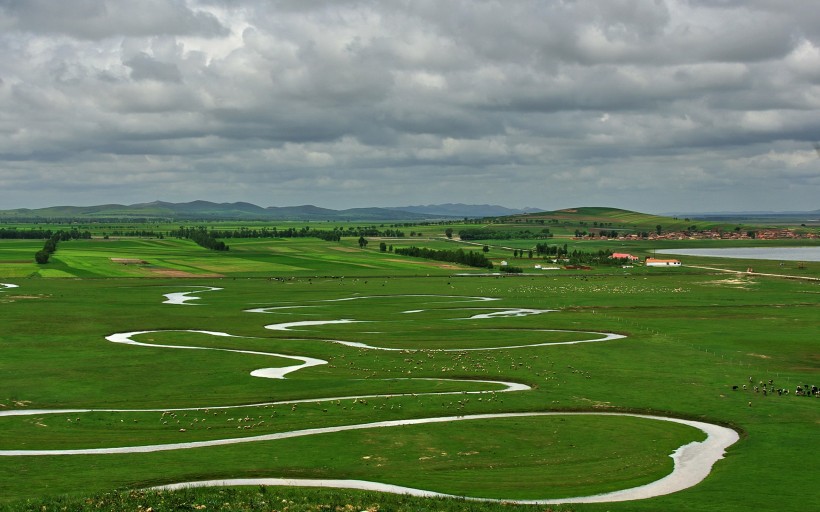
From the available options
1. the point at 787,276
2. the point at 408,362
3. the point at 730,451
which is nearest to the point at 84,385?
the point at 408,362

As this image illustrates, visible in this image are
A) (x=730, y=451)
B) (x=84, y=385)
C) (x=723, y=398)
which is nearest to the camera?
(x=730, y=451)

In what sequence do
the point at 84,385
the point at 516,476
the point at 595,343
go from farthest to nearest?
the point at 595,343, the point at 84,385, the point at 516,476

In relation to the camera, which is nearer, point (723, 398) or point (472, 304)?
point (723, 398)

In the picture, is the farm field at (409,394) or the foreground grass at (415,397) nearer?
the foreground grass at (415,397)

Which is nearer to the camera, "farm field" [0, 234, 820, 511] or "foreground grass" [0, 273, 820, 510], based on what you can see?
"foreground grass" [0, 273, 820, 510]

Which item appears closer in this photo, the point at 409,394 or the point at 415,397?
the point at 415,397

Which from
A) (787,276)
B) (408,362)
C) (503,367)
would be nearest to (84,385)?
(408,362)

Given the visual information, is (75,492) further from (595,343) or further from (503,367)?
(595,343)
